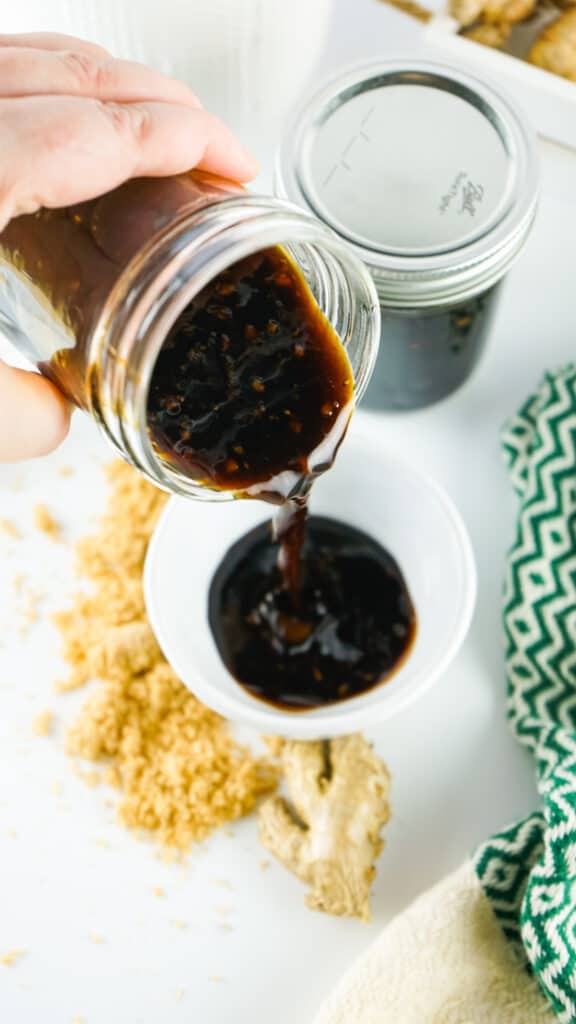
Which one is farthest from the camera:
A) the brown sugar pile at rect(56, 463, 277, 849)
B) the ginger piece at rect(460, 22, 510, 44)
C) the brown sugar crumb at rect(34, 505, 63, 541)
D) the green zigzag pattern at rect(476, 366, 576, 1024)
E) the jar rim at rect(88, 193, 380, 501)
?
the ginger piece at rect(460, 22, 510, 44)

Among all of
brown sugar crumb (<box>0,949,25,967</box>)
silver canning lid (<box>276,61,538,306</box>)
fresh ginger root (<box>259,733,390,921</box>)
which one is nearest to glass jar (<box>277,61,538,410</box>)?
silver canning lid (<box>276,61,538,306</box>)

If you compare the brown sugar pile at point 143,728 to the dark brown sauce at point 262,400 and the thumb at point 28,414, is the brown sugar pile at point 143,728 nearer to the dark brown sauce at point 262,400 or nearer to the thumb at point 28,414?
the dark brown sauce at point 262,400

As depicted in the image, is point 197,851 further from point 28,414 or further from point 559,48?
point 559,48

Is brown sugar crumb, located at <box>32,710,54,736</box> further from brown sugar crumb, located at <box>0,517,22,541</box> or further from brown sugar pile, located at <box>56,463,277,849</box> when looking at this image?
brown sugar crumb, located at <box>0,517,22,541</box>

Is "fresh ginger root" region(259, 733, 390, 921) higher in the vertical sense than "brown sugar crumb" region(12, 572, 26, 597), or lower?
higher

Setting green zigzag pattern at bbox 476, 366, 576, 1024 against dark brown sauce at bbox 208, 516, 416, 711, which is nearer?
green zigzag pattern at bbox 476, 366, 576, 1024

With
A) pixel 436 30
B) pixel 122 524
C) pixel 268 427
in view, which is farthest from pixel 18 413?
pixel 436 30

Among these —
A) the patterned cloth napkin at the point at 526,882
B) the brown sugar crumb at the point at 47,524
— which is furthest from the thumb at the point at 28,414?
the patterned cloth napkin at the point at 526,882
